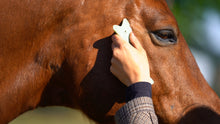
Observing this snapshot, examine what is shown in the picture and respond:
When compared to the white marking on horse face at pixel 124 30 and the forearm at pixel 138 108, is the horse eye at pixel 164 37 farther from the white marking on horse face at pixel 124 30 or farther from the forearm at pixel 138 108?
the forearm at pixel 138 108

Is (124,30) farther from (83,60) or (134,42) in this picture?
(83,60)

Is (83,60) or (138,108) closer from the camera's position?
(138,108)

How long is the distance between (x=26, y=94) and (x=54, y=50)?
1.08 ft

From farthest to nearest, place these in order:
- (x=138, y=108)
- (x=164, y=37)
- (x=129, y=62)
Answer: (x=164, y=37) < (x=129, y=62) < (x=138, y=108)

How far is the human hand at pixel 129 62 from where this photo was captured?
1728 mm

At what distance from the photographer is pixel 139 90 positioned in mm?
1662

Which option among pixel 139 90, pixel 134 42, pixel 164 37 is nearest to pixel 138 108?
pixel 139 90

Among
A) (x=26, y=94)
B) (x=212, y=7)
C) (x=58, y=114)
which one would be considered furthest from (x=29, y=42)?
(x=212, y=7)

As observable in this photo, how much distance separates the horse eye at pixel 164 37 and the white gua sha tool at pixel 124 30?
0.17 metres

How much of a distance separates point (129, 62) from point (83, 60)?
29cm

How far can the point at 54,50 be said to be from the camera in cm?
182

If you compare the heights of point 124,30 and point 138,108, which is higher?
point 124,30

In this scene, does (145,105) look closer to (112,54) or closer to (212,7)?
(112,54)

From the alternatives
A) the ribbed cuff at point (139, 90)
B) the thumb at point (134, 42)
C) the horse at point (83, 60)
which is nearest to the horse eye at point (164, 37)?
the horse at point (83, 60)
